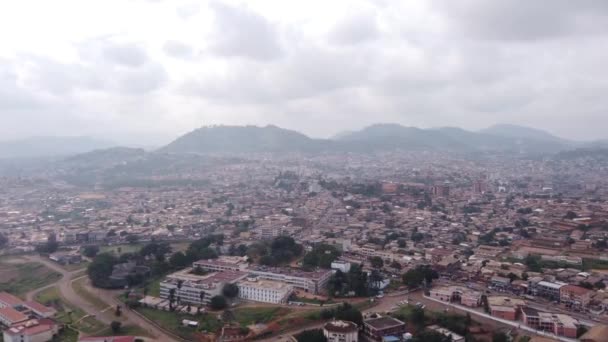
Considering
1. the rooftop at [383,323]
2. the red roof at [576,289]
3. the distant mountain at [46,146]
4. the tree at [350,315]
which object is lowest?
the rooftop at [383,323]

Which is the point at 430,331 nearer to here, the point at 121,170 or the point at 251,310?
the point at 251,310

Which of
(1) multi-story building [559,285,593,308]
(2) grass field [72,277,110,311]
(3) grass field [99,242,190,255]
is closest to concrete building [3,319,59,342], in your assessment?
(2) grass field [72,277,110,311]

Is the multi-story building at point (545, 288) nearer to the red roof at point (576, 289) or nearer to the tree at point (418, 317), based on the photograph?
the red roof at point (576, 289)

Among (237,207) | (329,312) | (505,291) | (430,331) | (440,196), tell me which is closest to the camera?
(430,331)

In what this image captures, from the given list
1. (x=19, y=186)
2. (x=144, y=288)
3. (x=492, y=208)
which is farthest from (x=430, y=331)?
(x=19, y=186)

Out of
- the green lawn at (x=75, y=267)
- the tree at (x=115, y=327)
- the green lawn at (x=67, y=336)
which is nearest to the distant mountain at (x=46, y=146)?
the green lawn at (x=75, y=267)

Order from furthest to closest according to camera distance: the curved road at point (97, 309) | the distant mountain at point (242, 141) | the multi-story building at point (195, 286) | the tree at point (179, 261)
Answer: the distant mountain at point (242, 141) → the tree at point (179, 261) → the multi-story building at point (195, 286) → the curved road at point (97, 309)

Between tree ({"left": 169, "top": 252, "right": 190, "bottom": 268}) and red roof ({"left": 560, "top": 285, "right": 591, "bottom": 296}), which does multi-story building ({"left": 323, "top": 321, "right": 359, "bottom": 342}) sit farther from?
tree ({"left": 169, "top": 252, "right": 190, "bottom": 268})
